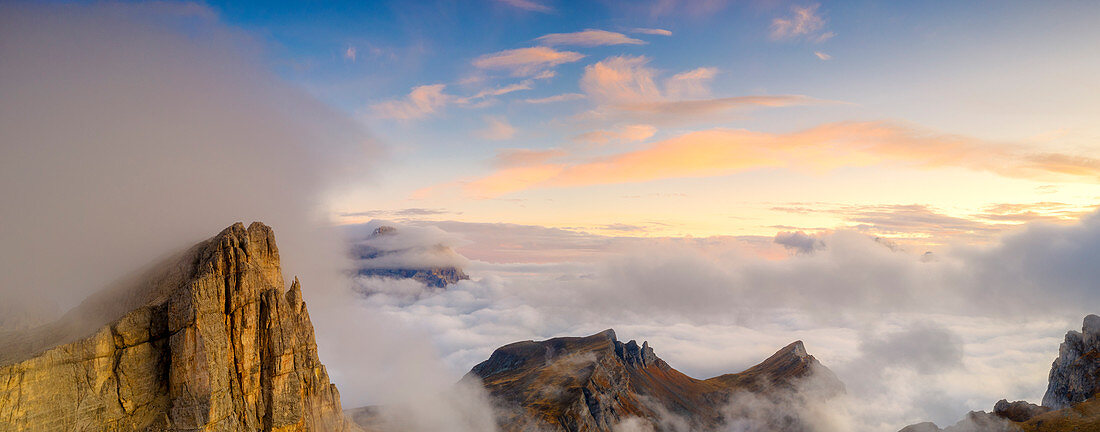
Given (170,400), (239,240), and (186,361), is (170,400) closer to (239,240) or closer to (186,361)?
(186,361)

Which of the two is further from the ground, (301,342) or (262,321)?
(262,321)

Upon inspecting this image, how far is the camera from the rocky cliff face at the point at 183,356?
189ft

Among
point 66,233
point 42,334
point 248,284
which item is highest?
point 66,233

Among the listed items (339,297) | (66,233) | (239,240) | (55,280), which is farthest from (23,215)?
(339,297)

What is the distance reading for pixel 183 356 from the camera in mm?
64688

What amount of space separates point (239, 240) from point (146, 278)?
16002mm

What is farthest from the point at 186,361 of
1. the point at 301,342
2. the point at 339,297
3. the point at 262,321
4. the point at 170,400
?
the point at 339,297

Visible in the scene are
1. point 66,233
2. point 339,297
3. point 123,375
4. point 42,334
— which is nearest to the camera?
point 123,375

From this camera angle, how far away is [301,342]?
84062 millimetres

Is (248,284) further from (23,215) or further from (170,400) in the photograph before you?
(23,215)

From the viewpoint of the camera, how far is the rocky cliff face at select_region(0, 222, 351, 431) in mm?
57531

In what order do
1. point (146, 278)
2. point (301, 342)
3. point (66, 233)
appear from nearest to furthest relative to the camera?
point (146, 278)
point (301, 342)
point (66, 233)

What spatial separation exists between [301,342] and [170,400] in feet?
70.3

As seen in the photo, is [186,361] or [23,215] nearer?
[186,361]
